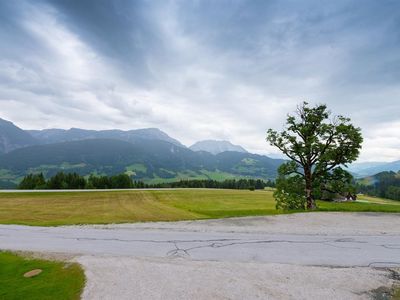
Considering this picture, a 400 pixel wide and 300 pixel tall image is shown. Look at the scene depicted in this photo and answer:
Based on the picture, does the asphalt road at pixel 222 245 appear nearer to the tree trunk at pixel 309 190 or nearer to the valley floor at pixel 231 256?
the valley floor at pixel 231 256

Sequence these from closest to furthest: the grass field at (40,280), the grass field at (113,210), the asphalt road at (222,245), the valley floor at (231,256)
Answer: the grass field at (40,280)
the valley floor at (231,256)
the asphalt road at (222,245)
the grass field at (113,210)

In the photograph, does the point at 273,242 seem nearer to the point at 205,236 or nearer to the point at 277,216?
the point at 205,236

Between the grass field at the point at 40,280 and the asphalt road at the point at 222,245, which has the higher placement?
the asphalt road at the point at 222,245

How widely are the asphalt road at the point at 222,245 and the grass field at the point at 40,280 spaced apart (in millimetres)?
2070

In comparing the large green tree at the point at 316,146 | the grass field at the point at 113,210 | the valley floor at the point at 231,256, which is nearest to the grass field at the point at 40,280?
the valley floor at the point at 231,256

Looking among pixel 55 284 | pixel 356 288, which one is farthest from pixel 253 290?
pixel 55 284

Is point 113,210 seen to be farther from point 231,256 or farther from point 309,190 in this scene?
point 231,256

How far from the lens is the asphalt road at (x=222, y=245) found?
12125 millimetres

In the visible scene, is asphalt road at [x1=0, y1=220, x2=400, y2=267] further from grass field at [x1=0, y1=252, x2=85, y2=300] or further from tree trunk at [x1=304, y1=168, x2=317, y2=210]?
tree trunk at [x1=304, y1=168, x2=317, y2=210]

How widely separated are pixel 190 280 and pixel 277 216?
15.2 metres

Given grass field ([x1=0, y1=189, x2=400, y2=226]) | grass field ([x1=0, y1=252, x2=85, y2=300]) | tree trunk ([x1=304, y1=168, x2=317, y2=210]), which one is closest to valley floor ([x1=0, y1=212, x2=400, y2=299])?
grass field ([x1=0, y1=252, x2=85, y2=300])

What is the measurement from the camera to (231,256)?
1241 centimetres

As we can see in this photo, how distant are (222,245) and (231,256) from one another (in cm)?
189

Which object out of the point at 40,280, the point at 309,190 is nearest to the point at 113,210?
the point at 309,190
